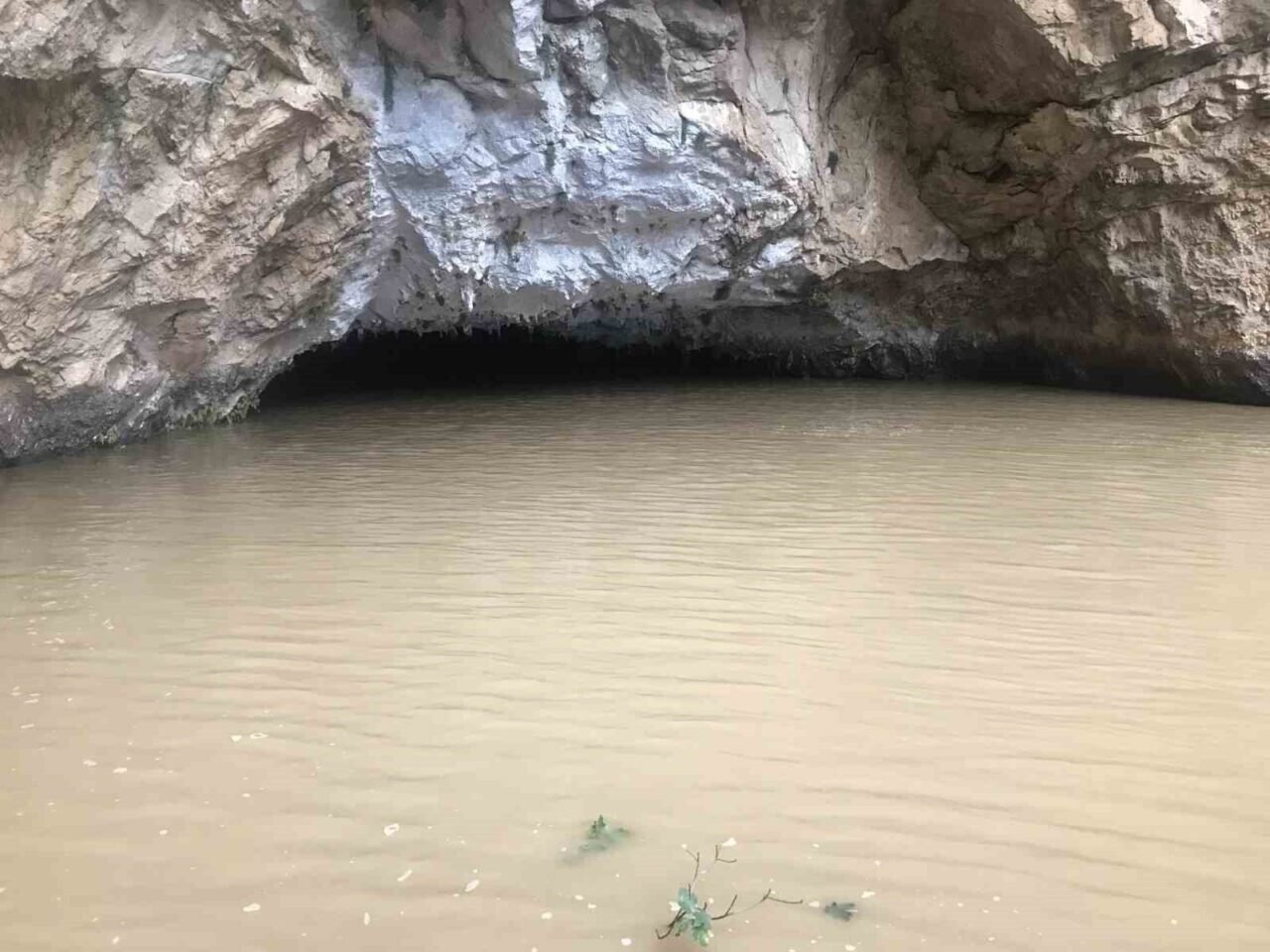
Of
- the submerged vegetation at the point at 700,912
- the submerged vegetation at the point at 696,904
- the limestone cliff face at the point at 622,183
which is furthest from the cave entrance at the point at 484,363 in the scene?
the submerged vegetation at the point at 700,912

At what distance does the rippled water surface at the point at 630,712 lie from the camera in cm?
175

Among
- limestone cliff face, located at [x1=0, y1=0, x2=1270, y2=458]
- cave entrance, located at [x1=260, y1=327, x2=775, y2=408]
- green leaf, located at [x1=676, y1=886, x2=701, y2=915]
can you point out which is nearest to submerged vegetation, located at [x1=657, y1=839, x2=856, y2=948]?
green leaf, located at [x1=676, y1=886, x2=701, y2=915]

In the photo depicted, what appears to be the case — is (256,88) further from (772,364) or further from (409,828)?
(772,364)

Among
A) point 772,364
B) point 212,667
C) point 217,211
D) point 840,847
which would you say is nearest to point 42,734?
point 212,667

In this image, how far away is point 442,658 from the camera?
2859mm

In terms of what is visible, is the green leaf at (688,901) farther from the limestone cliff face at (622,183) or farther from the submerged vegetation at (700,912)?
the limestone cliff face at (622,183)

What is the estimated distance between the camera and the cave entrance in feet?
34.5

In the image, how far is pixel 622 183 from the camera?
718 centimetres

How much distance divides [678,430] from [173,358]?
3295mm

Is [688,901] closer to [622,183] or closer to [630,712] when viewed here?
[630,712]

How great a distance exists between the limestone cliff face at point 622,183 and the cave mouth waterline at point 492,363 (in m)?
0.79

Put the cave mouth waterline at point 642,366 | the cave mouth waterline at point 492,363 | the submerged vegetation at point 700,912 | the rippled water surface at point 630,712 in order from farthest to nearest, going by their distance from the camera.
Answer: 1. the cave mouth waterline at point 492,363
2. the cave mouth waterline at point 642,366
3. the rippled water surface at point 630,712
4. the submerged vegetation at point 700,912

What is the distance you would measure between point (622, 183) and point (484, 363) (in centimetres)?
533

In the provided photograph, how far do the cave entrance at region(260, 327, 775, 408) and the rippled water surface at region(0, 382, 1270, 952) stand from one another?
5.49m
